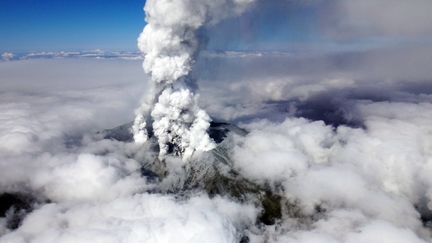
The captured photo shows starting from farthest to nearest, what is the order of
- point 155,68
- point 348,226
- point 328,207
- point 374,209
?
point 328,207 < point 374,209 < point 348,226 < point 155,68

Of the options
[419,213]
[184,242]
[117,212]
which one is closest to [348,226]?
[419,213]

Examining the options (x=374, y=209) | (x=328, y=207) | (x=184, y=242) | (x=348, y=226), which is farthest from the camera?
(x=328, y=207)

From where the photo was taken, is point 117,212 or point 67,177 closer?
point 117,212

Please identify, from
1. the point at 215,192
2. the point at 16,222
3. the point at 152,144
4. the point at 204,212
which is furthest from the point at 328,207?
the point at 16,222

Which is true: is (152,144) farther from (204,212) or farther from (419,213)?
(419,213)

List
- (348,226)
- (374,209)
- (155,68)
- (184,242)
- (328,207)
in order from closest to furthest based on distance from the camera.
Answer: (184,242) < (155,68) < (348,226) < (374,209) < (328,207)

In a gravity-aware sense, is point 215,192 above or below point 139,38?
below

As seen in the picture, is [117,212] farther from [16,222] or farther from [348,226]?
[348,226]

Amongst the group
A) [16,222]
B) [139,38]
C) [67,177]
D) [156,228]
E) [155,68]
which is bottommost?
[16,222]

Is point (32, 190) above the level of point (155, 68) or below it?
→ below
